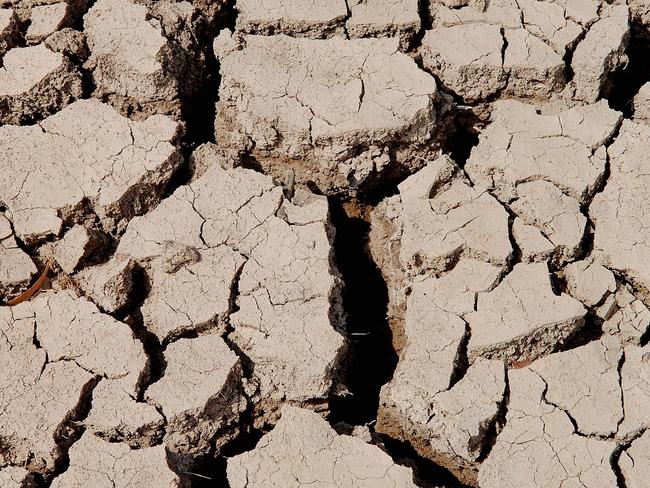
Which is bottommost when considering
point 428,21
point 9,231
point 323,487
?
point 323,487

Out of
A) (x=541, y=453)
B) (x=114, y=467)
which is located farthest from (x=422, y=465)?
(x=114, y=467)

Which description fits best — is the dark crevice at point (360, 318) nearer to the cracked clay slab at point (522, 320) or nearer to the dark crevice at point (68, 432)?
the cracked clay slab at point (522, 320)

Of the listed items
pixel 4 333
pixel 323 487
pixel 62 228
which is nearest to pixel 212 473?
pixel 323 487

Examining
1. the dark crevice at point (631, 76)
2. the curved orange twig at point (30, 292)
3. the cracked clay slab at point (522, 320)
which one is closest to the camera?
the cracked clay slab at point (522, 320)

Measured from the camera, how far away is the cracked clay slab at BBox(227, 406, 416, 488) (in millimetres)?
2477

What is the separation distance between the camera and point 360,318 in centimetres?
304

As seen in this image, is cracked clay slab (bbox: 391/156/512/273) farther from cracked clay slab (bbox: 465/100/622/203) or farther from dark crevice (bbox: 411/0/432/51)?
dark crevice (bbox: 411/0/432/51)

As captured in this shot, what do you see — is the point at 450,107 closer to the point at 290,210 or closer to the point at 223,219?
the point at 290,210

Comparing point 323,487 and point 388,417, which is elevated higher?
point 388,417

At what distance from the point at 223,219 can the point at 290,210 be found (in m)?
0.26

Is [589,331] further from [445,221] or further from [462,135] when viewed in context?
[462,135]

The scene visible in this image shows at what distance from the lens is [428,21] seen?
3.42 meters

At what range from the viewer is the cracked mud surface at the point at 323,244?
256cm

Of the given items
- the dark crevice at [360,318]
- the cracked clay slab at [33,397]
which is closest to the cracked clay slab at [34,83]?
the cracked clay slab at [33,397]
